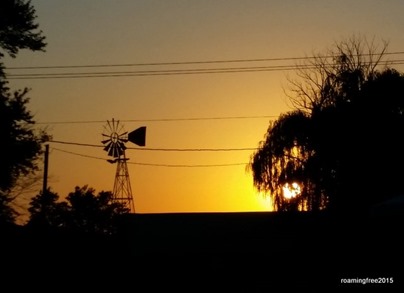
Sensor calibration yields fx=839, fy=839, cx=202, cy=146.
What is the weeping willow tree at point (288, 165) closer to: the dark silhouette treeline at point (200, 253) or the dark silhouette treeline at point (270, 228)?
the dark silhouette treeline at point (270, 228)

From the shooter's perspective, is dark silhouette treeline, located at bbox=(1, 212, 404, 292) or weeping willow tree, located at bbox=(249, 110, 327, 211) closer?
dark silhouette treeline, located at bbox=(1, 212, 404, 292)

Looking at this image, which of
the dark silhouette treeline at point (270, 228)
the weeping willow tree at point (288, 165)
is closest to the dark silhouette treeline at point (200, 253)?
the dark silhouette treeline at point (270, 228)

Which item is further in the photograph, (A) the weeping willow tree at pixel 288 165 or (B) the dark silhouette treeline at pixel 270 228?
(A) the weeping willow tree at pixel 288 165

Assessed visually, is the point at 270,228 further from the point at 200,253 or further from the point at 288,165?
the point at 288,165

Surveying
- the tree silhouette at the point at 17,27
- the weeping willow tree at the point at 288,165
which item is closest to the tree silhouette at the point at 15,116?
the tree silhouette at the point at 17,27

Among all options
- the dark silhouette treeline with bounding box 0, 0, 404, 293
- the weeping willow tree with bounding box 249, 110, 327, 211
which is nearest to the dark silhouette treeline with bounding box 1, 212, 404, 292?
the dark silhouette treeline with bounding box 0, 0, 404, 293

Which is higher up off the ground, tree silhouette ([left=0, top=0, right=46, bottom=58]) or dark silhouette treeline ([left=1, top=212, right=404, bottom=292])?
tree silhouette ([left=0, top=0, right=46, bottom=58])

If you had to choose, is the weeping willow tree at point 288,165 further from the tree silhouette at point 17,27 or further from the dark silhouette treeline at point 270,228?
the tree silhouette at point 17,27

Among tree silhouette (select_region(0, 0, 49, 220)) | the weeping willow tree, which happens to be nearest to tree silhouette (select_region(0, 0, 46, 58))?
tree silhouette (select_region(0, 0, 49, 220))

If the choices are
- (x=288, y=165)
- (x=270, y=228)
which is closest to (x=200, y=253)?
(x=270, y=228)

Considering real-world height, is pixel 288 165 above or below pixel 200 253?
above

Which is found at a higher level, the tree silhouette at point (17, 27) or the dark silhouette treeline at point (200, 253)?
the tree silhouette at point (17, 27)

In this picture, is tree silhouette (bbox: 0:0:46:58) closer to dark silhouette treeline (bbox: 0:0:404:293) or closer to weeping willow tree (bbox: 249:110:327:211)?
dark silhouette treeline (bbox: 0:0:404:293)

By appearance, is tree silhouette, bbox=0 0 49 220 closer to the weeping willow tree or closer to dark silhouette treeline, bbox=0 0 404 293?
dark silhouette treeline, bbox=0 0 404 293
